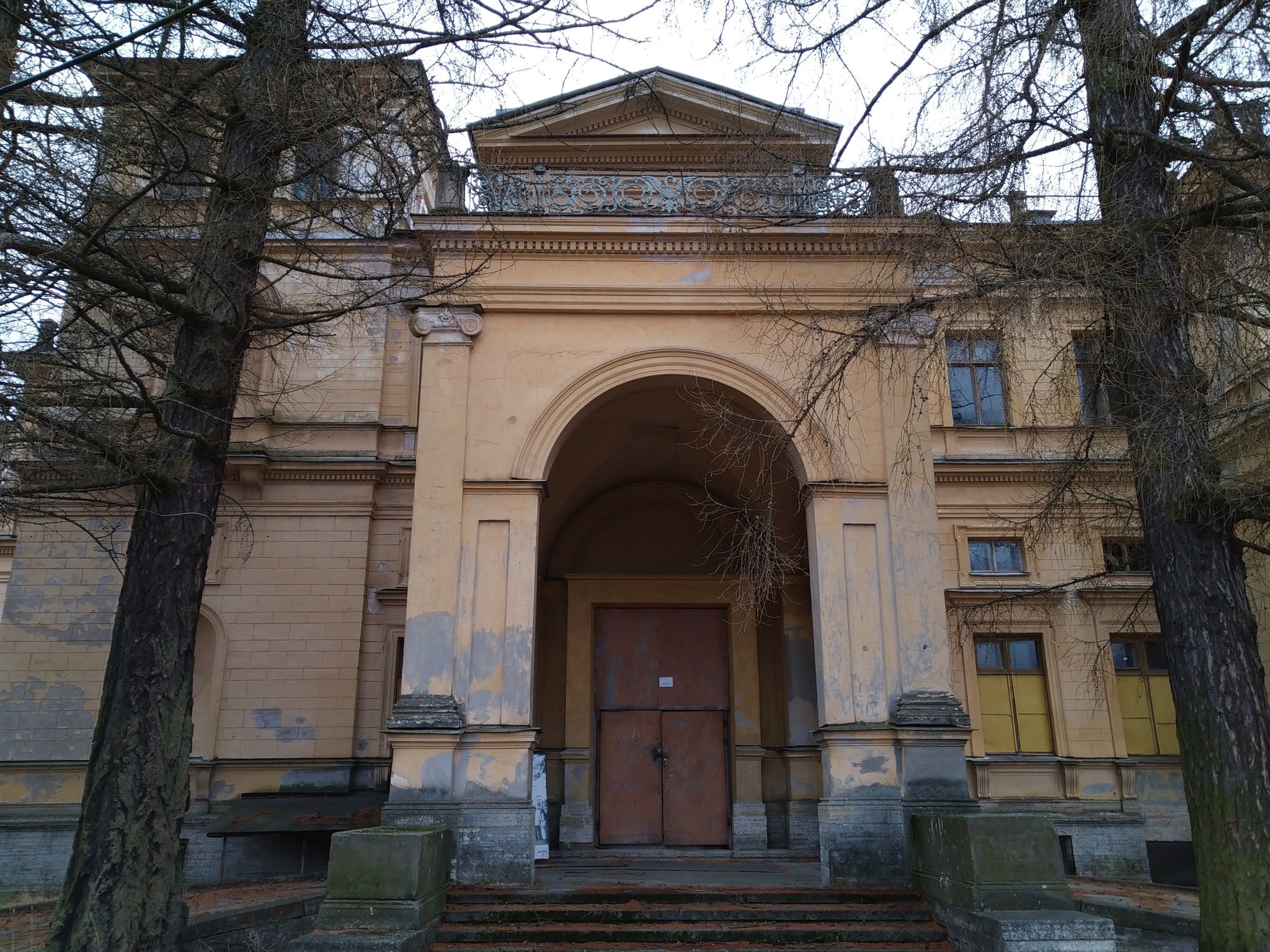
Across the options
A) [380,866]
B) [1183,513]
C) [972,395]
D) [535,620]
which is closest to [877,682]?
[1183,513]

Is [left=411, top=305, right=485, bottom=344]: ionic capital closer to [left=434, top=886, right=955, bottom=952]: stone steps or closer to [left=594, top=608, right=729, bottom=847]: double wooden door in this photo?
[left=594, top=608, right=729, bottom=847]: double wooden door

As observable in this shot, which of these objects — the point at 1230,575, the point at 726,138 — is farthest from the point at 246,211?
the point at 1230,575

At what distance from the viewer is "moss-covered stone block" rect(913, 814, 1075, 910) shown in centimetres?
718

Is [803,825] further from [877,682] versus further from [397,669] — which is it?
[397,669]

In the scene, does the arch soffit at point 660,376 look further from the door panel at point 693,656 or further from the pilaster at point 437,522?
the door panel at point 693,656

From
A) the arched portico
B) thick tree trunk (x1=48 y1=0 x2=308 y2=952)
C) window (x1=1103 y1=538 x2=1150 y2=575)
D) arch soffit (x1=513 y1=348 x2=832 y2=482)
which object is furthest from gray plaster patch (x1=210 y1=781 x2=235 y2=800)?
window (x1=1103 y1=538 x2=1150 y2=575)

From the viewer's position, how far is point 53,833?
42.9ft

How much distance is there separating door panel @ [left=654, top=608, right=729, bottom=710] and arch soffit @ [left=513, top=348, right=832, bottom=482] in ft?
13.5

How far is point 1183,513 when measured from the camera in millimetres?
6945

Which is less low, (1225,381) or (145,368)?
(145,368)

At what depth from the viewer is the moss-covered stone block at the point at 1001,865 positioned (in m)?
7.18

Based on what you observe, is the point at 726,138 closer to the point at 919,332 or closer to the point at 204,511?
the point at 919,332

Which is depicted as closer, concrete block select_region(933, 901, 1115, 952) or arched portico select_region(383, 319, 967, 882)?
concrete block select_region(933, 901, 1115, 952)

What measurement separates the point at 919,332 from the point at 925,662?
344 centimetres
